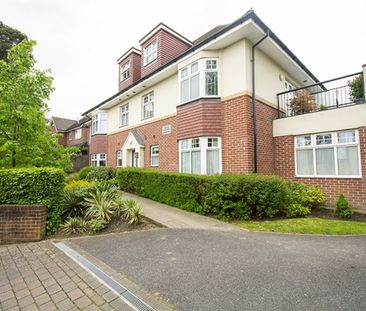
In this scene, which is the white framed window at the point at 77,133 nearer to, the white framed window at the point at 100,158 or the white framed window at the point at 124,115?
the white framed window at the point at 100,158

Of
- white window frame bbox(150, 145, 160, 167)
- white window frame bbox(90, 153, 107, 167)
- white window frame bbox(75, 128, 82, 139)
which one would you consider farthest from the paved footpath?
white window frame bbox(75, 128, 82, 139)

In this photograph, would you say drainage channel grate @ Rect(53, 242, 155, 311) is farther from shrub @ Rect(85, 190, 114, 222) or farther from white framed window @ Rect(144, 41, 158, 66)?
white framed window @ Rect(144, 41, 158, 66)

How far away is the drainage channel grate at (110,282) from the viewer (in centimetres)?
256

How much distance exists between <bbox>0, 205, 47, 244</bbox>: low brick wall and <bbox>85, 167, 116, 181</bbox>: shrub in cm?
775

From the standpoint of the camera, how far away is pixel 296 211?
704 cm

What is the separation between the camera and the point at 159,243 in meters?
4.61

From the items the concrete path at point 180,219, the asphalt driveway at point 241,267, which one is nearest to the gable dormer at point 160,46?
the concrete path at point 180,219

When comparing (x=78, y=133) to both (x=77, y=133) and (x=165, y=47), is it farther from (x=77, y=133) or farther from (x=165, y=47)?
(x=165, y=47)

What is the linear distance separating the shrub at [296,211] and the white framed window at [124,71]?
51.0ft

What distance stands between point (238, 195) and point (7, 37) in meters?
21.6

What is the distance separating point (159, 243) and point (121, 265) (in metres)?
1.12

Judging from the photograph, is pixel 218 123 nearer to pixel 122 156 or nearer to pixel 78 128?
pixel 122 156

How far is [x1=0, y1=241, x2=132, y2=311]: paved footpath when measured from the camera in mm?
2627

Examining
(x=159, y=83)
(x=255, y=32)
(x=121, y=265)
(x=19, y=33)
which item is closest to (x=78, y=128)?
(x=19, y=33)
